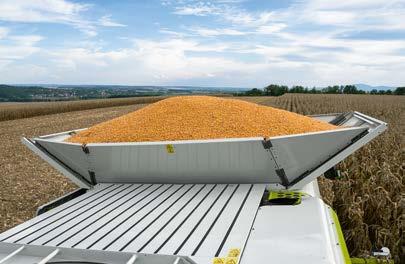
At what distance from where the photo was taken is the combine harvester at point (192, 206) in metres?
1.98

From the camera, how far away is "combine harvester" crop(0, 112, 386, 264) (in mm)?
Result: 1980

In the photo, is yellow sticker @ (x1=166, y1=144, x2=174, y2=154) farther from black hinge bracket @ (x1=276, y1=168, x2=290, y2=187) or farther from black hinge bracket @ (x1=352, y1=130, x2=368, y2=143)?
black hinge bracket @ (x1=352, y1=130, x2=368, y2=143)

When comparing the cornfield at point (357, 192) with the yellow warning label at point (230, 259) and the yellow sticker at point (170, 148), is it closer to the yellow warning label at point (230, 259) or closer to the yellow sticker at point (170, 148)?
the yellow sticker at point (170, 148)

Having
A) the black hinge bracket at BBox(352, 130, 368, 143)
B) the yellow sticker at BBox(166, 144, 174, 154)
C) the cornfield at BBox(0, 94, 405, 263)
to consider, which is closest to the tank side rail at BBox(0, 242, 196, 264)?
the yellow sticker at BBox(166, 144, 174, 154)

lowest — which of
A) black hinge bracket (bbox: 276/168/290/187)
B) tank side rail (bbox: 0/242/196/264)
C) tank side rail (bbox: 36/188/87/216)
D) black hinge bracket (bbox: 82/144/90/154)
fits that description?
tank side rail (bbox: 36/188/87/216)

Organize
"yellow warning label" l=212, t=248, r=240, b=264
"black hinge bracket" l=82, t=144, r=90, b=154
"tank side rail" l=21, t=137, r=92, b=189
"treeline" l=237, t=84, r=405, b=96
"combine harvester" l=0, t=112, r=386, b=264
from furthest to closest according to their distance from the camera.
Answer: "treeline" l=237, t=84, r=405, b=96
"tank side rail" l=21, t=137, r=92, b=189
"black hinge bracket" l=82, t=144, r=90, b=154
"combine harvester" l=0, t=112, r=386, b=264
"yellow warning label" l=212, t=248, r=240, b=264

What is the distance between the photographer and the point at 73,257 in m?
1.98

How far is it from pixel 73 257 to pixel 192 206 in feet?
2.78

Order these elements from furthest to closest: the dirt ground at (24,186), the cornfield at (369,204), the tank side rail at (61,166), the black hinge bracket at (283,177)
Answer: the dirt ground at (24,186) → the cornfield at (369,204) → the tank side rail at (61,166) → the black hinge bracket at (283,177)

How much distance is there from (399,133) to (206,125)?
6.46 metres

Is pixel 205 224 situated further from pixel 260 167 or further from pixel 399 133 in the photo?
pixel 399 133

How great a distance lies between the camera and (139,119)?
13.3 feet

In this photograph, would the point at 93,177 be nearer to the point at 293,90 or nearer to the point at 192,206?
the point at 192,206

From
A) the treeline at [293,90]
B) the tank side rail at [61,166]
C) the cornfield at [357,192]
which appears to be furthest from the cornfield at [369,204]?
the treeline at [293,90]
